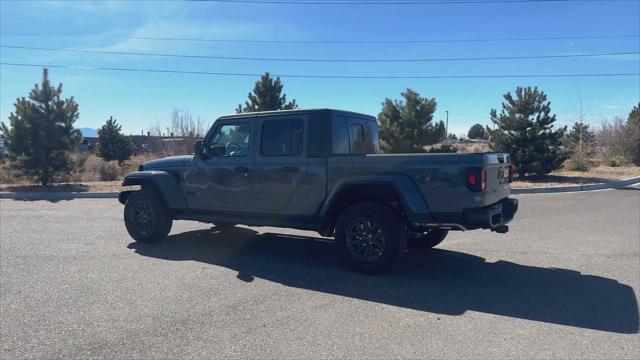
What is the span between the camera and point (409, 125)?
75.5 ft

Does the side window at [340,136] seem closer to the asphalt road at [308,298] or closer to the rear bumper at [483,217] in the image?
the asphalt road at [308,298]

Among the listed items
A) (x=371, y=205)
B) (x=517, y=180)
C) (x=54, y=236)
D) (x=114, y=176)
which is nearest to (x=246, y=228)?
(x=54, y=236)

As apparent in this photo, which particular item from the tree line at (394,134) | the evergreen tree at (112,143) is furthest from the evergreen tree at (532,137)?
the evergreen tree at (112,143)

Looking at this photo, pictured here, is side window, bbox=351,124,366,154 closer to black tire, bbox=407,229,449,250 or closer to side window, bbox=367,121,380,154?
side window, bbox=367,121,380,154

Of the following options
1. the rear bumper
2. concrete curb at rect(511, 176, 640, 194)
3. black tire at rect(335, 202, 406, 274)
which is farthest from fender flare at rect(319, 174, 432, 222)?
concrete curb at rect(511, 176, 640, 194)

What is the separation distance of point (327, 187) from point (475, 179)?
1.84m

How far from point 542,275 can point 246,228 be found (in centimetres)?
542

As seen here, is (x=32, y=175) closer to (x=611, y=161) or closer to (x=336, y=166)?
(x=336, y=166)

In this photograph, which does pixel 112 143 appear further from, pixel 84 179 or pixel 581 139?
pixel 581 139

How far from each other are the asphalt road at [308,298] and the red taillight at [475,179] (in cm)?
114

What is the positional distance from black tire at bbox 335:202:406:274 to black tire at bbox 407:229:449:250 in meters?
1.28

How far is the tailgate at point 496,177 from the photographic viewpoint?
573 centimetres

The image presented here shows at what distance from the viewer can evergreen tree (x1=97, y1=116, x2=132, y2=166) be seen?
32.3 m

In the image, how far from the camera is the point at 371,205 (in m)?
6.13
